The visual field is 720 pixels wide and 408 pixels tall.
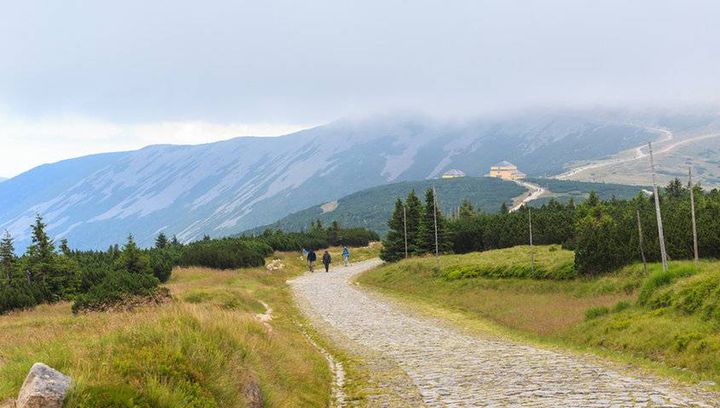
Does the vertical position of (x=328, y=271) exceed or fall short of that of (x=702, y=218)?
it falls short

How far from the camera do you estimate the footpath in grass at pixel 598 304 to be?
47.9 feet

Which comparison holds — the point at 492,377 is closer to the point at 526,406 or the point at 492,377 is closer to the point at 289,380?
the point at 526,406

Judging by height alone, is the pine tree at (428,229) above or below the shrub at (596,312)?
above

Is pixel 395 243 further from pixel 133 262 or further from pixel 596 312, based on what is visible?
pixel 596 312

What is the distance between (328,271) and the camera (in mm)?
55750

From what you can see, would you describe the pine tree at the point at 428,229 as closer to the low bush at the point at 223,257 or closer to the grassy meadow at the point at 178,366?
the low bush at the point at 223,257

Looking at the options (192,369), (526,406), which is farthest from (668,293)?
(192,369)

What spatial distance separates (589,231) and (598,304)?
1029cm

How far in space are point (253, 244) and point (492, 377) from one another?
5243 centimetres

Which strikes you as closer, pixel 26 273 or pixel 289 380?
pixel 289 380

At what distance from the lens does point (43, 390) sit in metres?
6.80

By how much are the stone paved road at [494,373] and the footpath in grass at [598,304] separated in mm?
1754

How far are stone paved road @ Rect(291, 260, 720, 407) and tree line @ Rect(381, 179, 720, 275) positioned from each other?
9930mm

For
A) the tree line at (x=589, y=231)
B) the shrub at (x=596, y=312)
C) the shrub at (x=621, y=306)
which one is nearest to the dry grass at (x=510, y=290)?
the shrub at (x=596, y=312)
